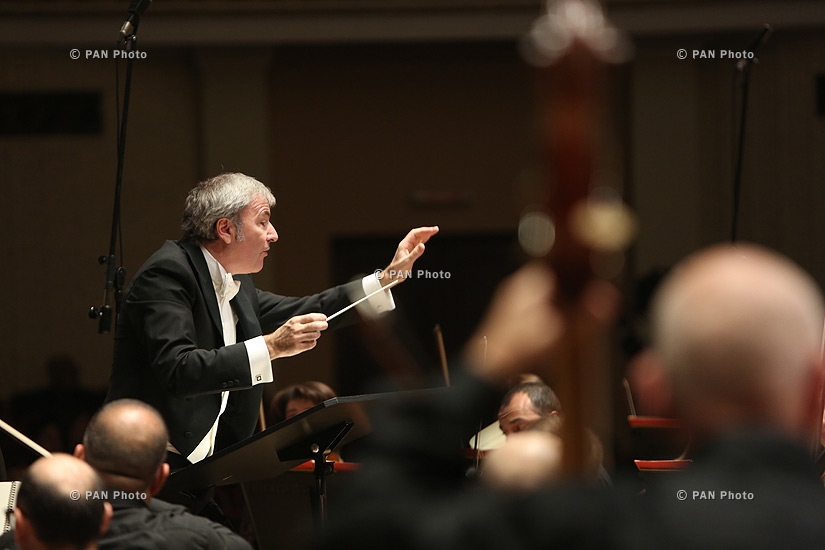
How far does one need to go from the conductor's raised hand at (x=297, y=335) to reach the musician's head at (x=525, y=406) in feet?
2.13

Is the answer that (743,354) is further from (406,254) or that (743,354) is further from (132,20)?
(132,20)

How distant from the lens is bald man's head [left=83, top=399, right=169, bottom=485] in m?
2.11

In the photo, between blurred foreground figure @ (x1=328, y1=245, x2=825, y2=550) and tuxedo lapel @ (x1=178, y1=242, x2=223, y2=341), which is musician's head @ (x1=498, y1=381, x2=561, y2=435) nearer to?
tuxedo lapel @ (x1=178, y1=242, x2=223, y2=341)

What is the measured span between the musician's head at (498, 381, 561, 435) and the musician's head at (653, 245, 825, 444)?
196 centimetres

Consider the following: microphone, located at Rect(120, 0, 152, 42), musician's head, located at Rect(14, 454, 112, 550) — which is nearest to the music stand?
musician's head, located at Rect(14, 454, 112, 550)

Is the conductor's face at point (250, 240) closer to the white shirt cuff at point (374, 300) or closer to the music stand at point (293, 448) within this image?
the white shirt cuff at point (374, 300)

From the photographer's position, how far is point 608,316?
1026 mm

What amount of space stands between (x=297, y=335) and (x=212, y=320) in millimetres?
418

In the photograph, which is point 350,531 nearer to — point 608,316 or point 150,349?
point 608,316

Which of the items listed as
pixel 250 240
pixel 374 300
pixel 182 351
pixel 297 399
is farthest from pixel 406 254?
pixel 297 399

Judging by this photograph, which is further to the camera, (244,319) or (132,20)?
(132,20)

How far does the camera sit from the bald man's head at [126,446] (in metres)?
2.11

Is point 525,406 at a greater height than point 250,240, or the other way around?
point 250,240

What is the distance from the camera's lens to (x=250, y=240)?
3145 millimetres
